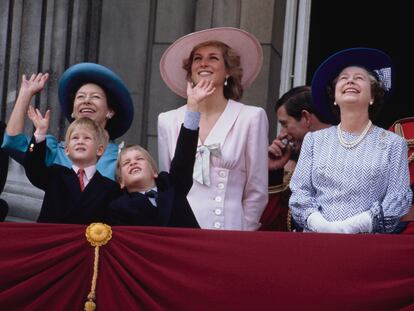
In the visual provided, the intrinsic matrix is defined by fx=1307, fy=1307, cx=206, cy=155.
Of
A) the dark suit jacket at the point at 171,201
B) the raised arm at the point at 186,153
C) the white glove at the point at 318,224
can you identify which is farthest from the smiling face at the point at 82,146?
Answer: the white glove at the point at 318,224

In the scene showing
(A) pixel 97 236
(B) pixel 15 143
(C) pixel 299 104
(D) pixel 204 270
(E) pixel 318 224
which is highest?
(C) pixel 299 104

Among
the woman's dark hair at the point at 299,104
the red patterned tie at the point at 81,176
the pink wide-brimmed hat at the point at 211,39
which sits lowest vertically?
the red patterned tie at the point at 81,176

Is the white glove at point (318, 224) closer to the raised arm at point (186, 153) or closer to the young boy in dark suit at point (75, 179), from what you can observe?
the raised arm at point (186, 153)

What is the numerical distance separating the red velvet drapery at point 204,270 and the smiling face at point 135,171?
1.55 ft

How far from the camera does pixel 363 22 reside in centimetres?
1212

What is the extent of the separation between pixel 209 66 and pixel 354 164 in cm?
120

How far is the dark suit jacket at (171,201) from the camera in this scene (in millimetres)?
6535

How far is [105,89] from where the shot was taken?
7391 mm

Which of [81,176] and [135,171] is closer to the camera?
[135,171]

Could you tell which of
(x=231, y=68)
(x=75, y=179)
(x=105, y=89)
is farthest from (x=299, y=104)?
(x=75, y=179)

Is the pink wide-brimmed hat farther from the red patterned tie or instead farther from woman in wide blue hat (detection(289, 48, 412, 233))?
the red patterned tie

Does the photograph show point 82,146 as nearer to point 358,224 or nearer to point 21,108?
point 21,108

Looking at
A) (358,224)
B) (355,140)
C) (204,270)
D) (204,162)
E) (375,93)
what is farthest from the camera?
(204,162)

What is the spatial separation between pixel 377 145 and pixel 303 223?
540mm
